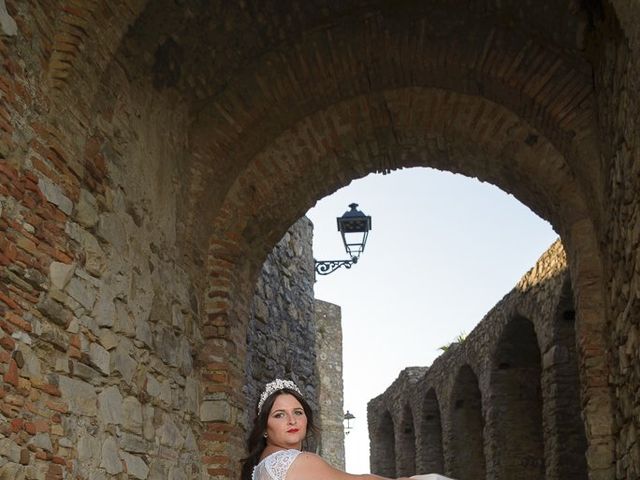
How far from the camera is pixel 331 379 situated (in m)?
19.7

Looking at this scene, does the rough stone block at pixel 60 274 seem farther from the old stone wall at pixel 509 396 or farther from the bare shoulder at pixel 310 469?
the old stone wall at pixel 509 396

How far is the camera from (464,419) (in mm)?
16234

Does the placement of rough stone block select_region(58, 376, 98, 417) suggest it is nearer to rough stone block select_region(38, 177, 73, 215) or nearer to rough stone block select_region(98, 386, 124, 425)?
rough stone block select_region(98, 386, 124, 425)

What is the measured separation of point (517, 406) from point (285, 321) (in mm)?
5943

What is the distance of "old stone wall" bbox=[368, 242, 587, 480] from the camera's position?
35.3 ft

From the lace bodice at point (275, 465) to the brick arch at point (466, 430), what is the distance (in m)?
13.4

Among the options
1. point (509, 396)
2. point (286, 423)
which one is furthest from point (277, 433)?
point (509, 396)

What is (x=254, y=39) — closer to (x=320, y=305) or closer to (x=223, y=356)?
(x=223, y=356)

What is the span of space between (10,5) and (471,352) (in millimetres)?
11961

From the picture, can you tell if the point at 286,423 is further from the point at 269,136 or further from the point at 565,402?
the point at 565,402

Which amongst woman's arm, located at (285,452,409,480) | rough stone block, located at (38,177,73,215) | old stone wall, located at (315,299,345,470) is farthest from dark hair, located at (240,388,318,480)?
old stone wall, located at (315,299,345,470)

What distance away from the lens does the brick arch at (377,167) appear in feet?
20.1

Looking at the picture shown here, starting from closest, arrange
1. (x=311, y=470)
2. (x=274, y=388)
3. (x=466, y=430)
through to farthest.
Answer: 1. (x=311, y=470)
2. (x=274, y=388)
3. (x=466, y=430)

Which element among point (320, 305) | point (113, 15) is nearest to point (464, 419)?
point (320, 305)
